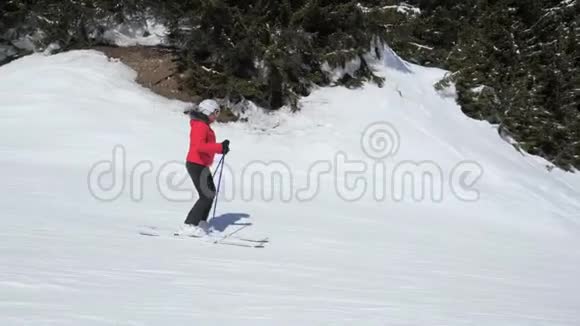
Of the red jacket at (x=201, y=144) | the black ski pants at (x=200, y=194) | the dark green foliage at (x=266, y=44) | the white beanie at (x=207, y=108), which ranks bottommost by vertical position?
the black ski pants at (x=200, y=194)

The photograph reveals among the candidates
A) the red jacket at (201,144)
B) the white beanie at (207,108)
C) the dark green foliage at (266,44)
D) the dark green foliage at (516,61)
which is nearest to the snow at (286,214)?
the dark green foliage at (266,44)

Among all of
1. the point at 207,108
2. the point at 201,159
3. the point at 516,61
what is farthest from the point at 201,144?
the point at 516,61

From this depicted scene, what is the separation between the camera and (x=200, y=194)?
785 cm

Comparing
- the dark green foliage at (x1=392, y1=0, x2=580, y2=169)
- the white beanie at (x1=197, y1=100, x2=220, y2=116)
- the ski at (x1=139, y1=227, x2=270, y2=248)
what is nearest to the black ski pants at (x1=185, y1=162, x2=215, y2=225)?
the ski at (x1=139, y1=227, x2=270, y2=248)

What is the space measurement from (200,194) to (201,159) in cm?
44

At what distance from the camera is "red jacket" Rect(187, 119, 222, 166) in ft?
25.3

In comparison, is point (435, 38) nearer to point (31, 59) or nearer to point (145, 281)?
point (31, 59)

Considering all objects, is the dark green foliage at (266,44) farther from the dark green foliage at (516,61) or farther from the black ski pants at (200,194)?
the black ski pants at (200,194)

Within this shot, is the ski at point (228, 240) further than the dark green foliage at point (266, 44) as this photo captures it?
No

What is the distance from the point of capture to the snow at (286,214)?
5051 millimetres

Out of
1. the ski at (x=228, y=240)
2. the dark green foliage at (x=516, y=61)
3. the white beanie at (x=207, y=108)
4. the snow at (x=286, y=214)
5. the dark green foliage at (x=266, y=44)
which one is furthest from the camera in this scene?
the dark green foliage at (x=516, y=61)

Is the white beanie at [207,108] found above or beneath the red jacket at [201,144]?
above

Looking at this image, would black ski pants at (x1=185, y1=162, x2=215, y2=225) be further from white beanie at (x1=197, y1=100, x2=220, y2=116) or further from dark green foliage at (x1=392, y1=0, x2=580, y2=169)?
Result: dark green foliage at (x1=392, y1=0, x2=580, y2=169)

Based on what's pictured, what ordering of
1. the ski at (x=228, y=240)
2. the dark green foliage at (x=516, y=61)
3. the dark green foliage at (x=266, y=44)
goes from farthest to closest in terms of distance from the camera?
the dark green foliage at (x=516, y=61) < the dark green foliage at (x=266, y=44) < the ski at (x=228, y=240)
